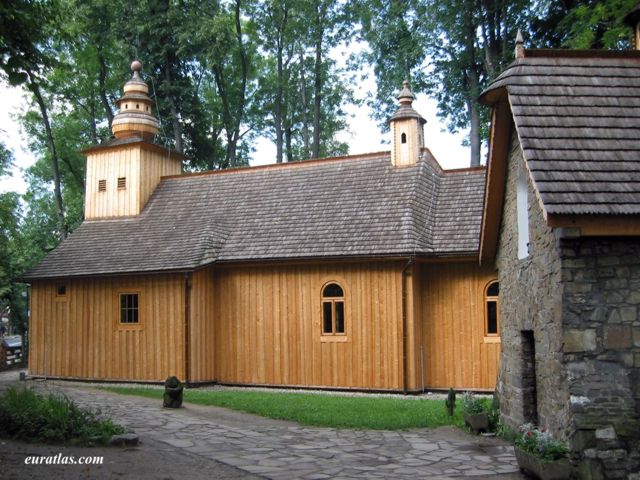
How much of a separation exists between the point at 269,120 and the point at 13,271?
1688 cm

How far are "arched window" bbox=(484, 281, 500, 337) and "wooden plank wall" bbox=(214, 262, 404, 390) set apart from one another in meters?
2.09

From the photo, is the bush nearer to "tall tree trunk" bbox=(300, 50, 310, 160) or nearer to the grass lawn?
the grass lawn

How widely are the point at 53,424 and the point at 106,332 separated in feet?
34.8

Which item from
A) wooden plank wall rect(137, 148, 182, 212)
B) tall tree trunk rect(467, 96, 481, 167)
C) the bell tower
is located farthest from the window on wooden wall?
tall tree trunk rect(467, 96, 481, 167)

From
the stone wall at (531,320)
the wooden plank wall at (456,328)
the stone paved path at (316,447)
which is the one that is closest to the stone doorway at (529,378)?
the stone wall at (531,320)

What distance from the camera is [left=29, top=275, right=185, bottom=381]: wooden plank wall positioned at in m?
19.3

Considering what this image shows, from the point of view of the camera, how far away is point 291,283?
18.6m

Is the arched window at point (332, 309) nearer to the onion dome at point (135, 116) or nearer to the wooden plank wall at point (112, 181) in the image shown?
the wooden plank wall at point (112, 181)

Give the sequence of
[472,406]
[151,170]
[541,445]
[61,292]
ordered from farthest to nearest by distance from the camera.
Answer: [151,170] → [61,292] → [472,406] → [541,445]

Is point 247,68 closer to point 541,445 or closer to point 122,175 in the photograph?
point 122,175

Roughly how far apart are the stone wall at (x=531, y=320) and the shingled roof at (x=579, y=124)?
809mm

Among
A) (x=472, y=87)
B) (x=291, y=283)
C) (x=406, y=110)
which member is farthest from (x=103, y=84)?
(x=291, y=283)

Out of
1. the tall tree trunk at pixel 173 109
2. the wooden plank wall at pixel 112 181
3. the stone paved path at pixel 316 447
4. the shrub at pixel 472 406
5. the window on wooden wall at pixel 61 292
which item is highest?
the tall tree trunk at pixel 173 109

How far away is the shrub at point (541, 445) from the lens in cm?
823
